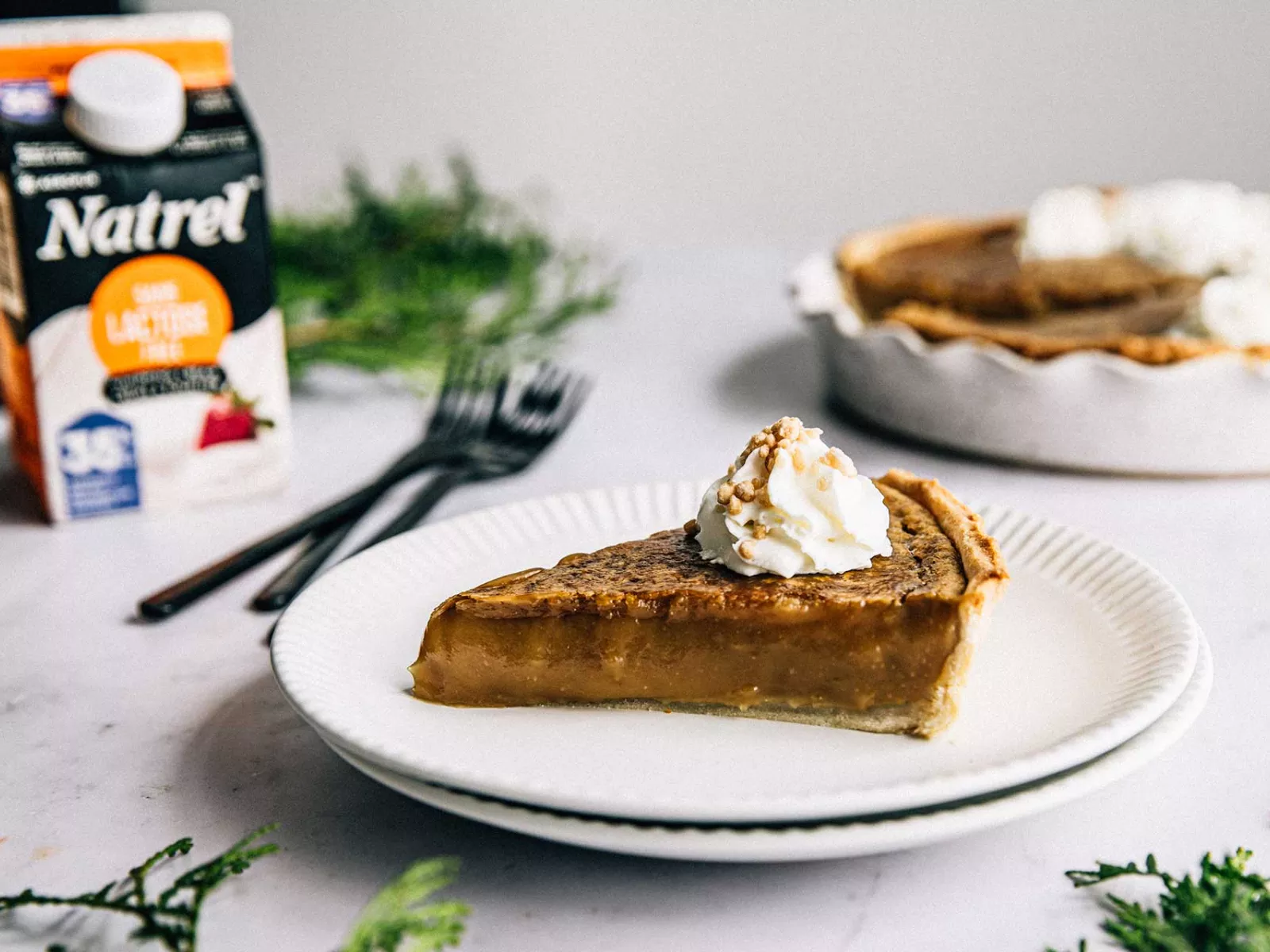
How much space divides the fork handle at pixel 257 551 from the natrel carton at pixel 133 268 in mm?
247

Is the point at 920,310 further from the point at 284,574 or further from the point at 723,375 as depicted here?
the point at 284,574

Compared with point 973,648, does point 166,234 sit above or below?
above

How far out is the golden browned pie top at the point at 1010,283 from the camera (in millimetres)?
3088

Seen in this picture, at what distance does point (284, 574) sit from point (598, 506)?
0.50 m

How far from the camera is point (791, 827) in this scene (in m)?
1.25

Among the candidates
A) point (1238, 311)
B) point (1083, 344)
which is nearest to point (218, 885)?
point (1083, 344)

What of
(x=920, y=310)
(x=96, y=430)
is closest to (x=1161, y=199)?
(x=920, y=310)

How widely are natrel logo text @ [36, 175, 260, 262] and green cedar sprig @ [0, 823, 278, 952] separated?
1.17 metres

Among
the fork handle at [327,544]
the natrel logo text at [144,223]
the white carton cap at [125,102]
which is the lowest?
the fork handle at [327,544]

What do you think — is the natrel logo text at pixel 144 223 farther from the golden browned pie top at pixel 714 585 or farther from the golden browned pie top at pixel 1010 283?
the golden browned pie top at pixel 1010 283

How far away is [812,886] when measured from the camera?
4.36ft

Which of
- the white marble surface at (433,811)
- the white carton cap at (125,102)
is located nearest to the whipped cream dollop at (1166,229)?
the white marble surface at (433,811)

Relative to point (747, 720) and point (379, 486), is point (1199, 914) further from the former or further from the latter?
→ point (379, 486)

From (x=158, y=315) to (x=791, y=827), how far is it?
60.2 inches
